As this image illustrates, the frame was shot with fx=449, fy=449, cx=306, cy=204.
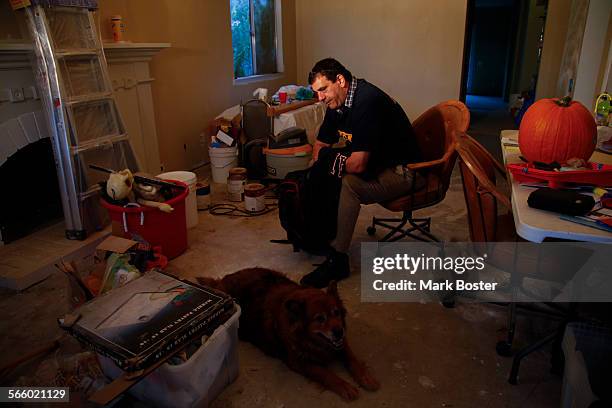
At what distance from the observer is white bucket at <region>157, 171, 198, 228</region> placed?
299cm

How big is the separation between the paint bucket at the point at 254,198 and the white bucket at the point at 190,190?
1.28ft

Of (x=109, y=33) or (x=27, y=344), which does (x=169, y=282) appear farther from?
(x=109, y=33)

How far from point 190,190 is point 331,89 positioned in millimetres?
1211

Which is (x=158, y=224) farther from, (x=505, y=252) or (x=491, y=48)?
Answer: (x=491, y=48)

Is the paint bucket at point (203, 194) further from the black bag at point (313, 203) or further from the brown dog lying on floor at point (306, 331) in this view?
the brown dog lying on floor at point (306, 331)

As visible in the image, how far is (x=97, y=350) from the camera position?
1356 millimetres

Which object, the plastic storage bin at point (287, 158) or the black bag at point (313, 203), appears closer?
the black bag at point (313, 203)

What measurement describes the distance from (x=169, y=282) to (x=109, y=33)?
7.94ft

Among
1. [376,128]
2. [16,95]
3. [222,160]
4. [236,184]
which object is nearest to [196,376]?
[376,128]

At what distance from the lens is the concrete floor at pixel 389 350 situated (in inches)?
63.9

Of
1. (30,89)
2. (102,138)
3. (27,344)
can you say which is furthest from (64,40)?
(27,344)

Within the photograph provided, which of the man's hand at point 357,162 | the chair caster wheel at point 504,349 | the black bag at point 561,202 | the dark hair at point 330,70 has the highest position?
the dark hair at point 330,70

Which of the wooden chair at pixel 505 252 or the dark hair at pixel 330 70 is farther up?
the dark hair at pixel 330 70

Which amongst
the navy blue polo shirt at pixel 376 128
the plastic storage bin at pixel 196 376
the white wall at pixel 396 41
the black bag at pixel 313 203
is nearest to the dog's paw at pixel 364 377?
the plastic storage bin at pixel 196 376
